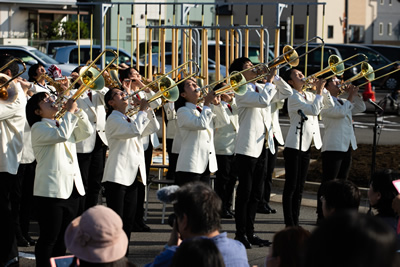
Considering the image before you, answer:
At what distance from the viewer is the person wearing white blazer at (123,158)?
6.84 meters

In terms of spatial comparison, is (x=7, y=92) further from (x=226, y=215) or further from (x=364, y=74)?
(x=364, y=74)

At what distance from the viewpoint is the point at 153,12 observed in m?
36.8

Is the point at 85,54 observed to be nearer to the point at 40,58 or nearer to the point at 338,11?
the point at 40,58

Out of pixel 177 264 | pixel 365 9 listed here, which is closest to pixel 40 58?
pixel 177 264

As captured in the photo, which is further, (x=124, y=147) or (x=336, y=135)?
(x=336, y=135)

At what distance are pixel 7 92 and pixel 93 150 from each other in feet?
5.91

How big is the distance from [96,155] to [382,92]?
2156cm

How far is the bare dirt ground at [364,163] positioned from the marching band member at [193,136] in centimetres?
351

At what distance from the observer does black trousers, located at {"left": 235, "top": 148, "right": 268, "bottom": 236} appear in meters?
7.68

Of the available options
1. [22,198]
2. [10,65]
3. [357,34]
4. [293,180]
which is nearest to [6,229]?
[22,198]

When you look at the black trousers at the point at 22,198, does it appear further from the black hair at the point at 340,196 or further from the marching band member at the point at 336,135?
the black hair at the point at 340,196

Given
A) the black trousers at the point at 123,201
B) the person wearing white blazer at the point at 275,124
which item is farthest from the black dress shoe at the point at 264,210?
the black trousers at the point at 123,201

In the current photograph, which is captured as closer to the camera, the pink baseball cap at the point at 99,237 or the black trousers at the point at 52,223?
the pink baseball cap at the point at 99,237

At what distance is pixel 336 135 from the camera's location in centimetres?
844
